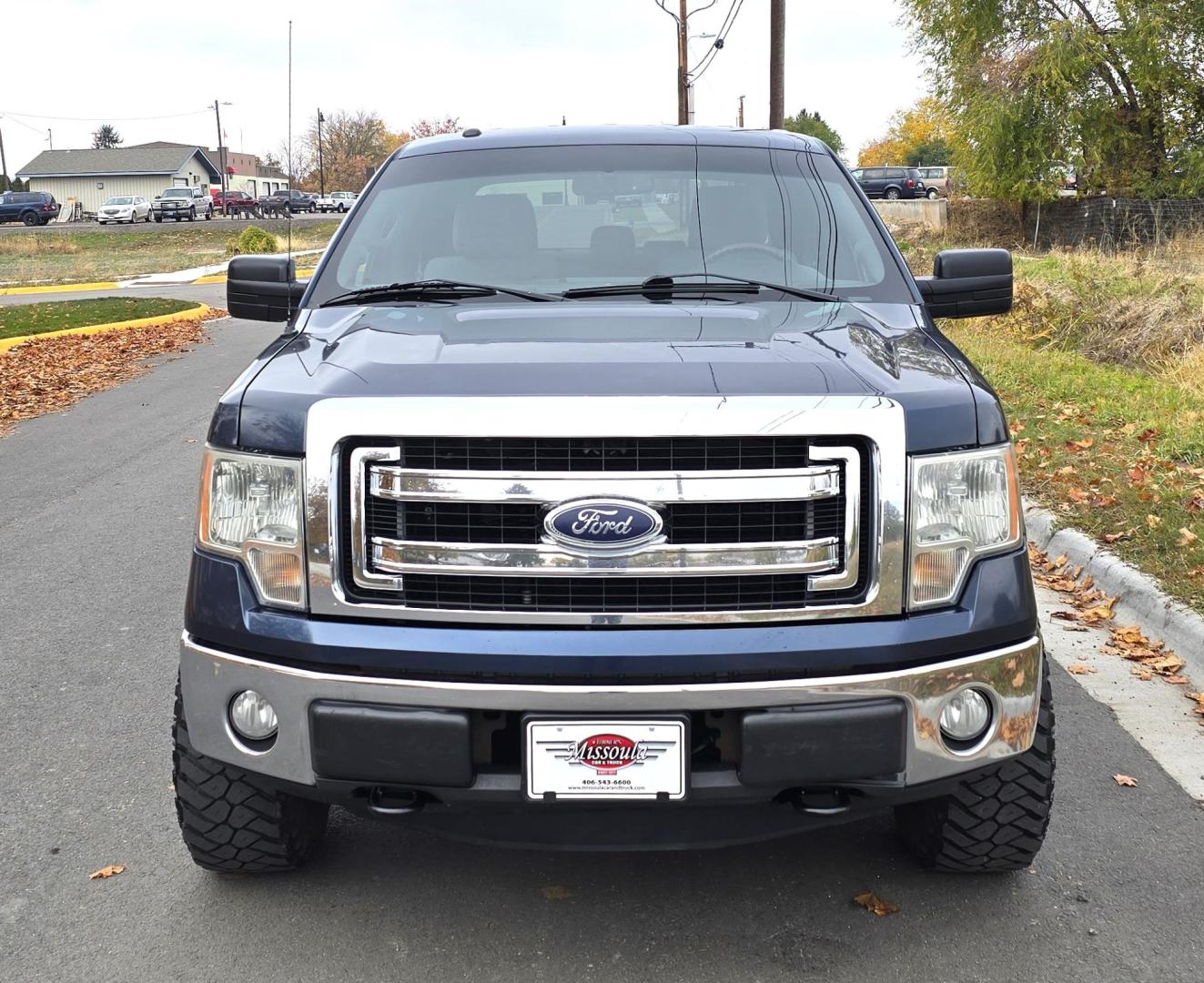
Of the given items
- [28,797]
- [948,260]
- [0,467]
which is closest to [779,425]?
[948,260]

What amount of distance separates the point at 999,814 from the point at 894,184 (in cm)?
5259

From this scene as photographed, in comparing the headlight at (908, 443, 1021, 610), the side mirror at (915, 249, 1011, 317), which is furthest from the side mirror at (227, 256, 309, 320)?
the headlight at (908, 443, 1021, 610)

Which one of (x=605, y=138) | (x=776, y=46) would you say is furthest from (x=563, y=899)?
(x=776, y=46)

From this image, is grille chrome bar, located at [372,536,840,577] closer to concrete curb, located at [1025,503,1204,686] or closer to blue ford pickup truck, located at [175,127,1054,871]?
blue ford pickup truck, located at [175,127,1054,871]

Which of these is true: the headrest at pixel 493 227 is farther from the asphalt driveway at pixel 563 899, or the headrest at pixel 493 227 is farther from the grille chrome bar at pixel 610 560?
the asphalt driveway at pixel 563 899

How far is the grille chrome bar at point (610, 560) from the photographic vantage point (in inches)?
101

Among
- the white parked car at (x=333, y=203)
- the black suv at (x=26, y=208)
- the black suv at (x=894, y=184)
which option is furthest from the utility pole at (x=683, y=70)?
the black suv at (x=26, y=208)

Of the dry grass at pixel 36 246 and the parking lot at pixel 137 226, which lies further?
the parking lot at pixel 137 226

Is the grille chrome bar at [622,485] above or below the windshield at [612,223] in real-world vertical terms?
below

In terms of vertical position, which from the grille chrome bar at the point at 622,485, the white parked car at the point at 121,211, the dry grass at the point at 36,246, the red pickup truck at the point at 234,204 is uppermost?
the red pickup truck at the point at 234,204

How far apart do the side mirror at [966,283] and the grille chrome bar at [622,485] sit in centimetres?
157

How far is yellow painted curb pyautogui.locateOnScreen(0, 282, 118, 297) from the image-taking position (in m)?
27.2

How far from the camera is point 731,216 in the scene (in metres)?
4.00

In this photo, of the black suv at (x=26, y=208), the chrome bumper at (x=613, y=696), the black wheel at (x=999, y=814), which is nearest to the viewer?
the chrome bumper at (x=613, y=696)
